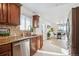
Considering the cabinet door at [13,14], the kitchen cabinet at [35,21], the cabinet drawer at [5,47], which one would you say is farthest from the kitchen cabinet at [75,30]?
the cabinet drawer at [5,47]

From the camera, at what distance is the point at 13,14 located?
429 cm

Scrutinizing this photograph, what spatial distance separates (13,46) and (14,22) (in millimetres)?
1435

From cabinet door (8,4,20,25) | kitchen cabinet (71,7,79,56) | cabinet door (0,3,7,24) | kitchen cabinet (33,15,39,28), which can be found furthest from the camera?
kitchen cabinet (33,15,39,28)

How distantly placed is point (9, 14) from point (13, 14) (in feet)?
0.88

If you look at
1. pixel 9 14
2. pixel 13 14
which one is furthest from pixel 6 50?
pixel 13 14

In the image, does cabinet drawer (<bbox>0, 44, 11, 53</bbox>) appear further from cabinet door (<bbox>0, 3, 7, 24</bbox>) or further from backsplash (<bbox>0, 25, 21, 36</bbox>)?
backsplash (<bbox>0, 25, 21, 36</bbox>)

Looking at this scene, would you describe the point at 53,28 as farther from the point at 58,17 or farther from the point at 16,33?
the point at 16,33

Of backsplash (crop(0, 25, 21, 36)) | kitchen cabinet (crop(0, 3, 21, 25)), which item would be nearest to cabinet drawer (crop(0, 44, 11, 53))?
kitchen cabinet (crop(0, 3, 21, 25))

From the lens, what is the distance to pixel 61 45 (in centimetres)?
531

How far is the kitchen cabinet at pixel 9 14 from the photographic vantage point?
3.70 m

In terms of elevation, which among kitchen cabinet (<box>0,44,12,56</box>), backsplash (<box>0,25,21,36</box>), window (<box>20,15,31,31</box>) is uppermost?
window (<box>20,15,31,31</box>)

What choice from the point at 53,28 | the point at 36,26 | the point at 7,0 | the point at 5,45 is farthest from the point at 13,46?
the point at 36,26

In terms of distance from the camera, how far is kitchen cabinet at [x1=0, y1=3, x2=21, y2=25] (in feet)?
12.1

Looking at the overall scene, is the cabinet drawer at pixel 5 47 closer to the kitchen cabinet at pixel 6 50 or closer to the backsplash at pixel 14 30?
the kitchen cabinet at pixel 6 50
